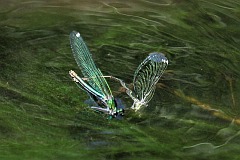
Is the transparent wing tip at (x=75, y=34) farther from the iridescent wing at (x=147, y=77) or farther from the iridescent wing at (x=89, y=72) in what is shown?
the iridescent wing at (x=147, y=77)

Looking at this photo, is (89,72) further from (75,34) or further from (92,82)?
(75,34)

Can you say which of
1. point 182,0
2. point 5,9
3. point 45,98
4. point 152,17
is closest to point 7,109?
point 45,98

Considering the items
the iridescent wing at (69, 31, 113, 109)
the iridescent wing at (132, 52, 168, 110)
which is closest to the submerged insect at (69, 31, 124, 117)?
the iridescent wing at (69, 31, 113, 109)

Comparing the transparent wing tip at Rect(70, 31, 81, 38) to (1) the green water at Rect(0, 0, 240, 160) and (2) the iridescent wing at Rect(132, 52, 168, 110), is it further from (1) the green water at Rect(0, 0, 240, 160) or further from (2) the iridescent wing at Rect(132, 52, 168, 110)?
(2) the iridescent wing at Rect(132, 52, 168, 110)

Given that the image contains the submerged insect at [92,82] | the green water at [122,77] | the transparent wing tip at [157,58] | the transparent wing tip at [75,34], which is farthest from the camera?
the transparent wing tip at [75,34]

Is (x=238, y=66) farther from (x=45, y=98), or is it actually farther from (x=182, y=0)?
(x=45, y=98)

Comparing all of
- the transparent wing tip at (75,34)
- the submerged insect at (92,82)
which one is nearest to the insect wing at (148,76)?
the submerged insect at (92,82)

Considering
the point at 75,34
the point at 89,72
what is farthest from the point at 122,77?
the point at 75,34
